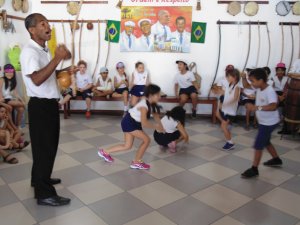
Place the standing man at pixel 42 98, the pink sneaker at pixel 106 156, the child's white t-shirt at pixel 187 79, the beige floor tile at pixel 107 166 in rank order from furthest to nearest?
the child's white t-shirt at pixel 187 79
the pink sneaker at pixel 106 156
the beige floor tile at pixel 107 166
the standing man at pixel 42 98

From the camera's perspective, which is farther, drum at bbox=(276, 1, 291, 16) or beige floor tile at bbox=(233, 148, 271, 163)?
drum at bbox=(276, 1, 291, 16)

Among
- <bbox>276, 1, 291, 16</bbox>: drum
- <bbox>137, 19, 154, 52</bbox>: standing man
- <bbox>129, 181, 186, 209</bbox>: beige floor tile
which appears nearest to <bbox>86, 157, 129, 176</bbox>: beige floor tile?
<bbox>129, 181, 186, 209</bbox>: beige floor tile

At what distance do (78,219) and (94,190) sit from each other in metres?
0.49

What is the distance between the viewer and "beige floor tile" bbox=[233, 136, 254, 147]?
4.26 meters

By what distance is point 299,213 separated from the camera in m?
2.45

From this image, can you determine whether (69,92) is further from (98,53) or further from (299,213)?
(299,213)

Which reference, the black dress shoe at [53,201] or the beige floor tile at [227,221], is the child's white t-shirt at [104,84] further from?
the beige floor tile at [227,221]

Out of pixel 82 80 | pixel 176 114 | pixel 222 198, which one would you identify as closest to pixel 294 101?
pixel 176 114

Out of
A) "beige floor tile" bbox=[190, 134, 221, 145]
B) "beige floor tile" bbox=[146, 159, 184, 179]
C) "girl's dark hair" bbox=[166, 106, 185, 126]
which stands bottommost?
"beige floor tile" bbox=[146, 159, 184, 179]

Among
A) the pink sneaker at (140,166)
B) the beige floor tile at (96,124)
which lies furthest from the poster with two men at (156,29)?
the pink sneaker at (140,166)

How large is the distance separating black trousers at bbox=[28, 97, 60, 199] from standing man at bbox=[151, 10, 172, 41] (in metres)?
3.73

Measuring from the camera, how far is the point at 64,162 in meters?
3.45

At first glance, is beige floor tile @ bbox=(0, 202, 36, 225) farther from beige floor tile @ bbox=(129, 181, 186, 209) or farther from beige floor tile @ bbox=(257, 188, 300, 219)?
beige floor tile @ bbox=(257, 188, 300, 219)

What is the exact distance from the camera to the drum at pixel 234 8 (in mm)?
5492
